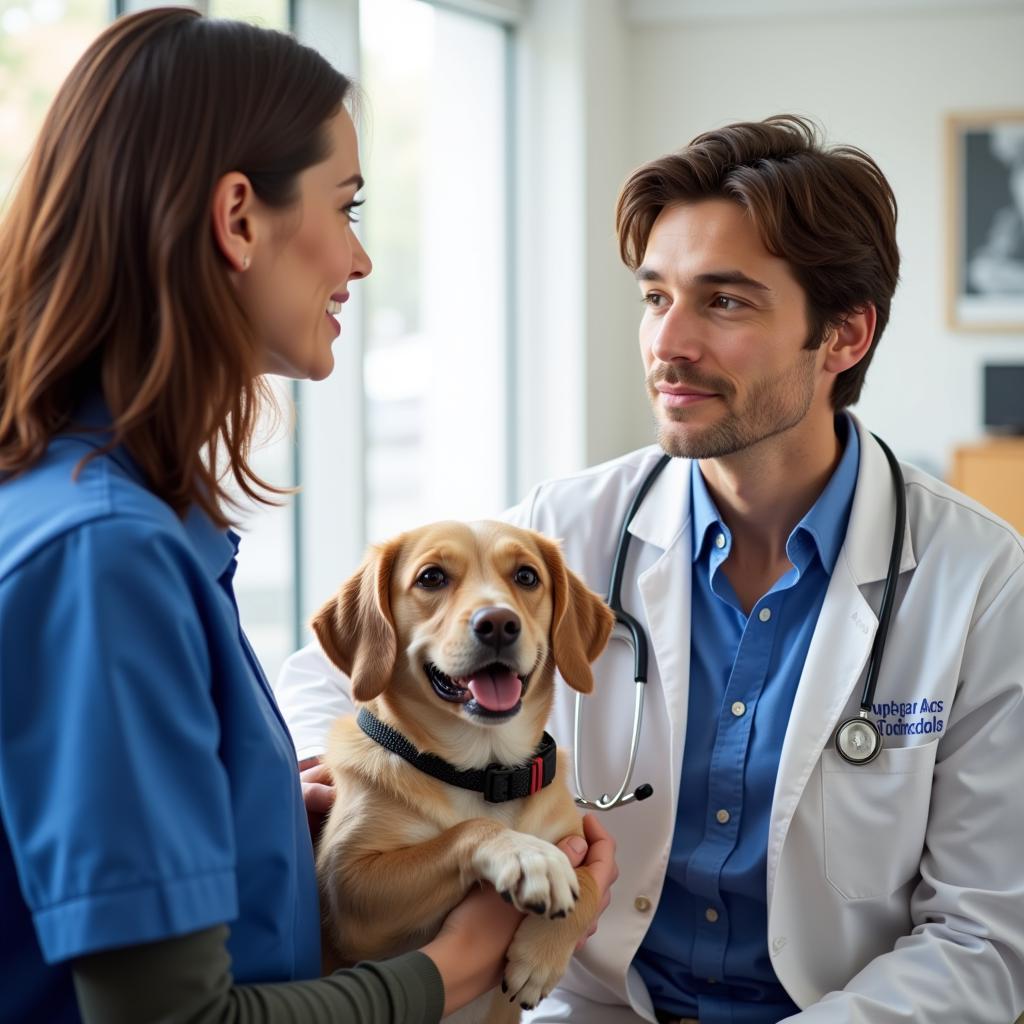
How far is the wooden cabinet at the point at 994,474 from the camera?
4.86 m

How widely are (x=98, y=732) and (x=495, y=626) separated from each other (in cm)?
62

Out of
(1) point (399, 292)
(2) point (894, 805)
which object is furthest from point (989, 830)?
(1) point (399, 292)

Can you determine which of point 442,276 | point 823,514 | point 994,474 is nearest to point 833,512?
point 823,514

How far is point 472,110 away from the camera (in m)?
4.40

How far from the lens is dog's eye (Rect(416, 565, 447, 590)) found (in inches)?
59.1

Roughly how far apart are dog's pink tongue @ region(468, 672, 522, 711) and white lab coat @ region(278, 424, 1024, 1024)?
330 millimetres

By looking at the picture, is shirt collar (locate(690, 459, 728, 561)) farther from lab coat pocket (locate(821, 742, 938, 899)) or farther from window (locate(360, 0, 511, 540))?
window (locate(360, 0, 511, 540))

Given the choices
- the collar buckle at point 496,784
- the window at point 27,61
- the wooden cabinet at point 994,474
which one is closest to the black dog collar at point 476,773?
the collar buckle at point 496,784

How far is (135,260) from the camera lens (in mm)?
936

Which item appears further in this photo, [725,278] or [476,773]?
[725,278]

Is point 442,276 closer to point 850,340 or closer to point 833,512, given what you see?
point 850,340

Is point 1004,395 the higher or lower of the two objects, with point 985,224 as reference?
lower

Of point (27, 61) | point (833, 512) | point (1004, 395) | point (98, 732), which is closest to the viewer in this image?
point (98, 732)

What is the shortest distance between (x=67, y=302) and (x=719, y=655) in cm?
108
